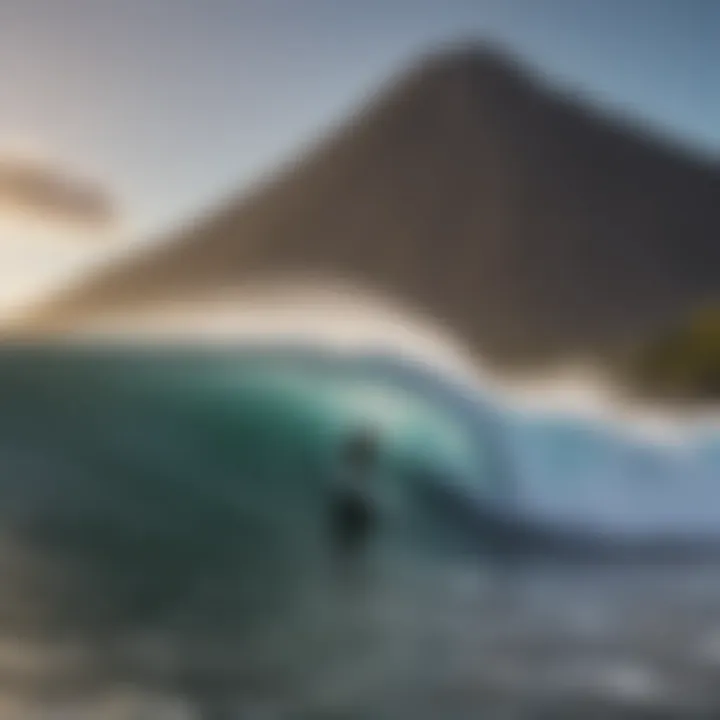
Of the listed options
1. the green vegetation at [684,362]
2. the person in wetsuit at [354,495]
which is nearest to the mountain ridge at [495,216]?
the green vegetation at [684,362]

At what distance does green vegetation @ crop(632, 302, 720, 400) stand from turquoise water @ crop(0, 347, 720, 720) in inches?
2.8

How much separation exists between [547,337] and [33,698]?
0.63 m

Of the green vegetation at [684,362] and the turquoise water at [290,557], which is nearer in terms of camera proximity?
the turquoise water at [290,557]

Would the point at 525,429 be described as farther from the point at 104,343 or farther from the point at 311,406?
the point at 104,343

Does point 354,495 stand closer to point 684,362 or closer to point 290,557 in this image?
point 290,557

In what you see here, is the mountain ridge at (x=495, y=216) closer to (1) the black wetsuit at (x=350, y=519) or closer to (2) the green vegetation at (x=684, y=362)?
(2) the green vegetation at (x=684, y=362)

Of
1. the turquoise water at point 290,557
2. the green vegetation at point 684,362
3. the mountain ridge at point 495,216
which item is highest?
the mountain ridge at point 495,216

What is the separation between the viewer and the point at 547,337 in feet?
3.84

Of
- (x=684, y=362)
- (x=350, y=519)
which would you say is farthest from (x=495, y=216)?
(x=350, y=519)

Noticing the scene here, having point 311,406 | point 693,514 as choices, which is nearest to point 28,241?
point 311,406

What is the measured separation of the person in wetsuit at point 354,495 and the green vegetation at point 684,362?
1.00 ft

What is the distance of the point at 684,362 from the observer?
1182mm

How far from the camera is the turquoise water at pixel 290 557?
1.05 metres

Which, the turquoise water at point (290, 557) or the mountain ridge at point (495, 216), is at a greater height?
the mountain ridge at point (495, 216)
